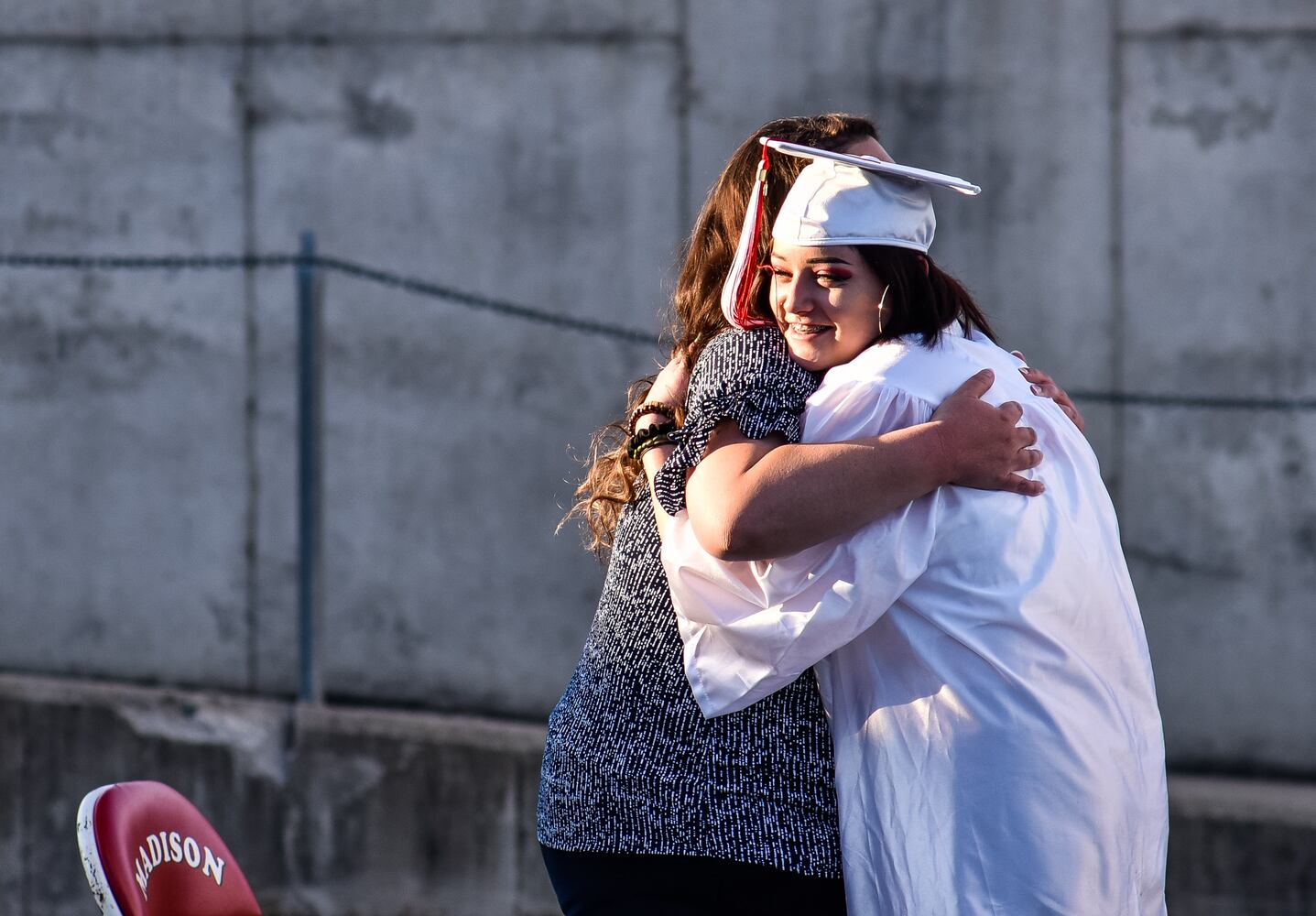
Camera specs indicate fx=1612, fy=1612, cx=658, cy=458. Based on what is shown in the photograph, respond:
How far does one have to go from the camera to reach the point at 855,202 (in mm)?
1905

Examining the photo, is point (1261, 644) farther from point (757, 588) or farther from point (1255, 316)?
point (757, 588)

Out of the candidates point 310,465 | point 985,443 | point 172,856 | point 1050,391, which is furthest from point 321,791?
point 985,443

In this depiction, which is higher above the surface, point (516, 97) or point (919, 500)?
point (516, 97)

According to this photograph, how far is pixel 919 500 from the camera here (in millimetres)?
1806

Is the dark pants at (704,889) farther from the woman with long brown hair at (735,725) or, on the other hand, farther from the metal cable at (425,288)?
the metal cable at (425,288)

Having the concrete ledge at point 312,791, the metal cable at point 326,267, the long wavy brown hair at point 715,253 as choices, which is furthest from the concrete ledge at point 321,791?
the long wavy brown hair at point 715,253

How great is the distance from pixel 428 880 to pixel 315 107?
91.0 inches

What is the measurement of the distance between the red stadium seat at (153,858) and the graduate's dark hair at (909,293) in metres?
1.30

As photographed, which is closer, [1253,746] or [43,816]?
[1253,746]

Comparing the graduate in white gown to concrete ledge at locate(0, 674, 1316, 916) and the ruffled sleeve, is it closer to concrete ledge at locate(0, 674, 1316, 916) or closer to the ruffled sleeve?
the ruffled sleeve

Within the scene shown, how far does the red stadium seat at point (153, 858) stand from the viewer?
7.41 feet

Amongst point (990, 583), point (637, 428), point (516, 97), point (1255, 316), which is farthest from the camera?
point (516, 97)

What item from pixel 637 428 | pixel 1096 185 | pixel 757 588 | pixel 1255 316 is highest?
pixel 1096 185

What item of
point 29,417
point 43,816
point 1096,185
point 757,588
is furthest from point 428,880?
point 757,588
